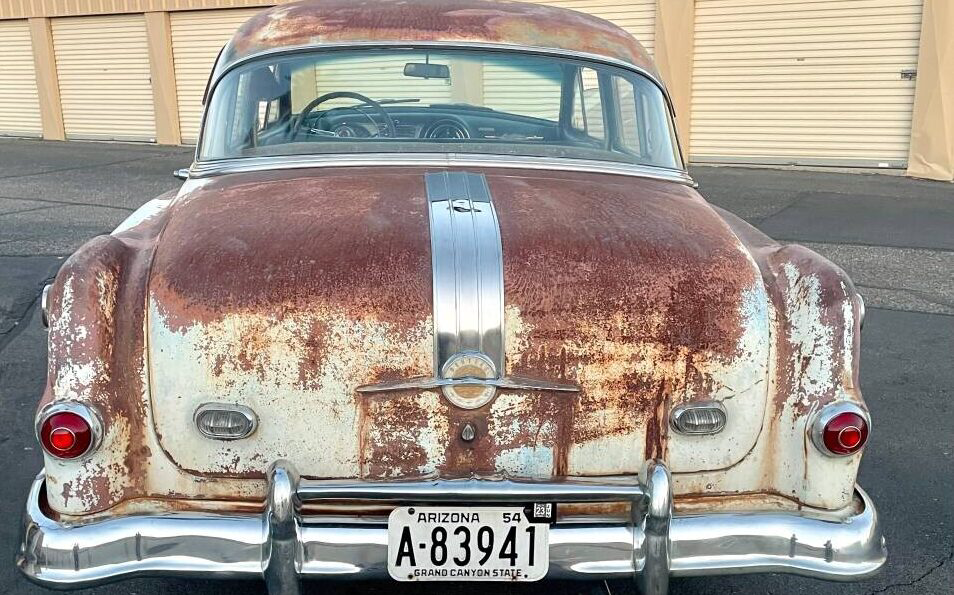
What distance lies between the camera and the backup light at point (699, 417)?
2.42 metres

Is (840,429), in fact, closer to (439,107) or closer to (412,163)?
(412,163)

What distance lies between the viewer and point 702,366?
241cm

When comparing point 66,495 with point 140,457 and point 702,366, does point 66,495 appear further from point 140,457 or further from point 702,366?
point 702,366

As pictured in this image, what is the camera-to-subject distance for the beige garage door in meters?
11.9

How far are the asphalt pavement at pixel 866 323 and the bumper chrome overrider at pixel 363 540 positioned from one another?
0.74 metres

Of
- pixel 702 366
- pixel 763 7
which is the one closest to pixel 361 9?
pixel 702 366

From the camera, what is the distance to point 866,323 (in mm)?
5922

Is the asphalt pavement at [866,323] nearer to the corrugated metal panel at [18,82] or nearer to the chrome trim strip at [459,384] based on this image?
the chrome trim strip at [459,384]

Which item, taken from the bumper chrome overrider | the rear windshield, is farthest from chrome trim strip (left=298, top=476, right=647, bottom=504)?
the rear windshield

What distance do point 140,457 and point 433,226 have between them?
3.14 ft

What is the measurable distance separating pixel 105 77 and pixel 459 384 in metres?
18.6

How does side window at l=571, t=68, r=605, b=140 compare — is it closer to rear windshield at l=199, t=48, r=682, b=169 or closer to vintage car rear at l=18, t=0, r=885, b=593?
rear windshield at l=199, t=48, r=682, b=169

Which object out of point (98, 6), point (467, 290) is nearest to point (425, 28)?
point (467, 290)

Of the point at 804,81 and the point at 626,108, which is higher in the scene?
the point at 804,81
